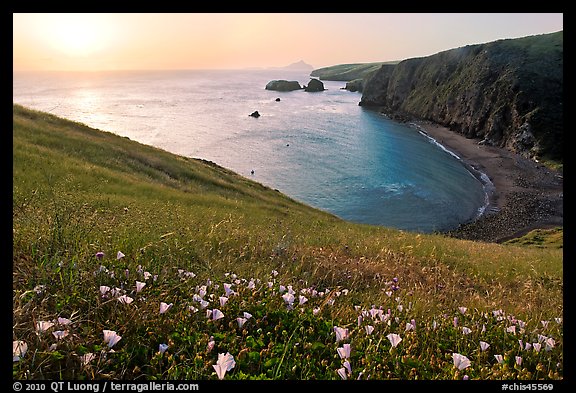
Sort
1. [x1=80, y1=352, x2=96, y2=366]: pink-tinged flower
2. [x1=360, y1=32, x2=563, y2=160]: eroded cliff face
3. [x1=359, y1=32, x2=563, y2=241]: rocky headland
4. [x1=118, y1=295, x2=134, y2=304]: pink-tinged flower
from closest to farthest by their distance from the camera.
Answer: [x1=80, y1=352, x2=96, y2=366]: pink-tinged flower < [x1=118, y1=295, x2=134, y2=304]: pink-tinged flower < [x1=359, y1=32, x2=563, y2=241]: rocky headland < [x1=360, y1=32, x2=563, y2=160]: eroded cliff face

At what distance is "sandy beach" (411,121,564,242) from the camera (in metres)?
42.5

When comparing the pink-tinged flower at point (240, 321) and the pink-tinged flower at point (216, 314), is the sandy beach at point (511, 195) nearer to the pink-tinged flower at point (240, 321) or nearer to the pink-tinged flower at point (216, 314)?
the pink-tinged flower at point (240, 321)

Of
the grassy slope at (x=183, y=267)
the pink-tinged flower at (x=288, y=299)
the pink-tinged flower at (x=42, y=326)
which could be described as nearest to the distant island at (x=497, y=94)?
the grassy slope at (x=183, y=267)

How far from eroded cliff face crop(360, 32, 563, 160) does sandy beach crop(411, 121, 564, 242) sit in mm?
5010

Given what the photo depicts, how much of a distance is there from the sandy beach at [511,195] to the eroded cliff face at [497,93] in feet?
16.4

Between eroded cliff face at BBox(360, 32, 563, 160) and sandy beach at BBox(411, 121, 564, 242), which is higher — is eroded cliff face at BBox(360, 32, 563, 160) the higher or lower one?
the higher one

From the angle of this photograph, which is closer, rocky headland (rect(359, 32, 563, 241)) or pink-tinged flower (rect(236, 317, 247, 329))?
pink-tinged flower (rect(236, 317, 247, 329))

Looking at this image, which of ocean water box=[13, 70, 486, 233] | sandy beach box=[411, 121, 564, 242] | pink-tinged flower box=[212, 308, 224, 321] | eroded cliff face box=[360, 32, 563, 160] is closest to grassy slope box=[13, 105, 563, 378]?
pink-tinged flower box=[212, 308, 224, 321]

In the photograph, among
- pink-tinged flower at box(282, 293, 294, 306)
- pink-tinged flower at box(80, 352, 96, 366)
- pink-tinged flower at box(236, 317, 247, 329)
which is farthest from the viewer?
pink-tinged flower at box(282, 293, 294, 306)

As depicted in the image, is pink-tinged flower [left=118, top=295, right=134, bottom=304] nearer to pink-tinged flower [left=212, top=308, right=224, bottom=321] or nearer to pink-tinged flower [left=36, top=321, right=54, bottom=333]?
pink-tinged flower [left=36, top=321, right=54, bottom=333]

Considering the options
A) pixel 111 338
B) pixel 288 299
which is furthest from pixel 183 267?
pixel 111 338

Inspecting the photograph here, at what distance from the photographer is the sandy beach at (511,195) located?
1674 inches

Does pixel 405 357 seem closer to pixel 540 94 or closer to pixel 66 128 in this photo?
pixel 66 128
